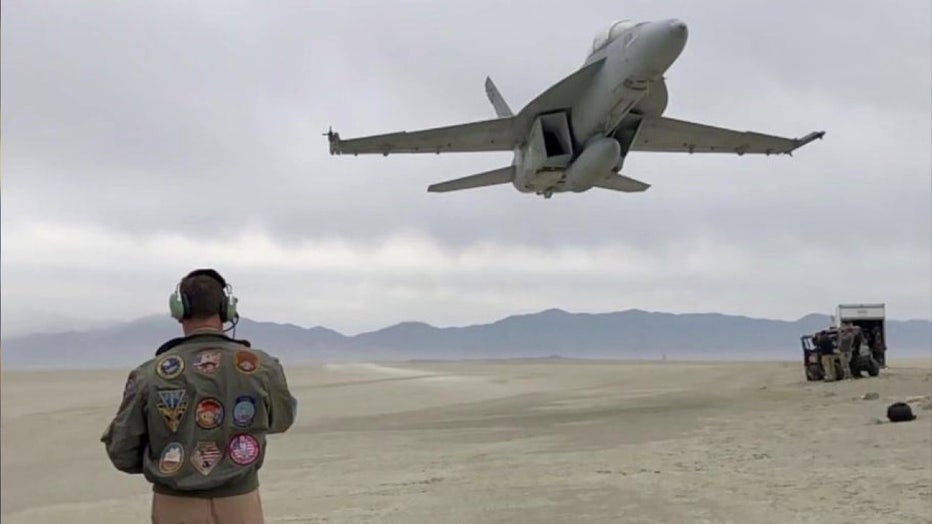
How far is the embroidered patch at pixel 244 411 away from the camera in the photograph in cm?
354

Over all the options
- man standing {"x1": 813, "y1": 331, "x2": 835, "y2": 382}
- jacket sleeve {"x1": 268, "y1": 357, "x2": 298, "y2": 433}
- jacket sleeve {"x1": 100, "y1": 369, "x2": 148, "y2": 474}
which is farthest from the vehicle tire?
jacket sleeve {"x1": 100, "y1": 369, "x2": 148, "y2": 474}

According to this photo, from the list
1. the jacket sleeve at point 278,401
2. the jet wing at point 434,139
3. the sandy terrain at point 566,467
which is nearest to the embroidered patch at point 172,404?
the jacket sleeve at point 278,401

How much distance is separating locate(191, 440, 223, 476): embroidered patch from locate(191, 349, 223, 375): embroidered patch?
28cm

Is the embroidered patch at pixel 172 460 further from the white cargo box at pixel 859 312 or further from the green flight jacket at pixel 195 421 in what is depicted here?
the white cargo box at pixel 859 312

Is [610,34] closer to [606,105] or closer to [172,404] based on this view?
[606,105]

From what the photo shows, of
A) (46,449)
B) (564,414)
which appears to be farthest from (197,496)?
(564,414)

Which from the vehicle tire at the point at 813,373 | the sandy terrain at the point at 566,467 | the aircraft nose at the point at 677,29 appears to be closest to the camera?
A: the sandy terrain at the point at 566,467

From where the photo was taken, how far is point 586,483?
10.8 m

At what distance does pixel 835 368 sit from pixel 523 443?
1784 cm

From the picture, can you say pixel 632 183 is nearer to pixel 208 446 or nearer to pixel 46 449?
pixel 46 449

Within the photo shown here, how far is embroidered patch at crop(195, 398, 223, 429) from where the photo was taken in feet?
11.4

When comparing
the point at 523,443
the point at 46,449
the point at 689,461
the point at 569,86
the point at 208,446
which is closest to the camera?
the point at 208,446

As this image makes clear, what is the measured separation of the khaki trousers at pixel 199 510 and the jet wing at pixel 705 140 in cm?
2662

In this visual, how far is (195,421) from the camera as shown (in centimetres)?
348
